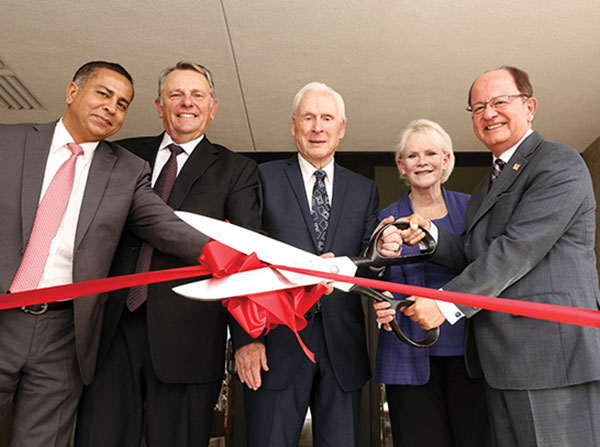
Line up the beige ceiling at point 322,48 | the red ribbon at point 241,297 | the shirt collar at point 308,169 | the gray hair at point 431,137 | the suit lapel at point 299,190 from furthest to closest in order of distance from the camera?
1. the beige ceiling at point 322,48
2. the gray hair at point 431,137
3. the shirt collar at point 308,169
4. the suit lapel at point 299,190
5. the red ribbon at point 241,297

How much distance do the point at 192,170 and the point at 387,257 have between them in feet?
2.47

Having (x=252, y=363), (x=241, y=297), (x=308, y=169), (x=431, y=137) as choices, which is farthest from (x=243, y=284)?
(x=431, y=137)

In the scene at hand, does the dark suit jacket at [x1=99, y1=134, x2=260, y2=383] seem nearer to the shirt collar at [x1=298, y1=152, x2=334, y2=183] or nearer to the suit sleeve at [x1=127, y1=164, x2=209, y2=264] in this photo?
the suit sleeve at [x1=127, y1=164, x2=209, y2=264]

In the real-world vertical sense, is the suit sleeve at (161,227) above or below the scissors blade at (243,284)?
above

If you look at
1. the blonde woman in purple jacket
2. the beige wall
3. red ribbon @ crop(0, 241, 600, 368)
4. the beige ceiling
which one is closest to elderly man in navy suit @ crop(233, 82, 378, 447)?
the blonde woman in purple jacket

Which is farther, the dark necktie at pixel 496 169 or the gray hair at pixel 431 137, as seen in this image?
the gray hair at pixel 431 137

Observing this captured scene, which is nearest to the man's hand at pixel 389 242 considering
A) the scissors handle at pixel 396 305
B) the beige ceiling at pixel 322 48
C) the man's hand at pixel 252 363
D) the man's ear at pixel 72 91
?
the scissors handle at pixel 396 305

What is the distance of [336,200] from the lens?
180cm

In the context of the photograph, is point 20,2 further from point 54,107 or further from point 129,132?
point 129,132

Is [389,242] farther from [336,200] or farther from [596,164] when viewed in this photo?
[596,164]

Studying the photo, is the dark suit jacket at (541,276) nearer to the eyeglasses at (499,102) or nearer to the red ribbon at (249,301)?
the eyeglasses at (499,102)

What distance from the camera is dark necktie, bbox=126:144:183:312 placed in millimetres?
1535

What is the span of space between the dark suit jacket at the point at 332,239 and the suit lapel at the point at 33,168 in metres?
0.72

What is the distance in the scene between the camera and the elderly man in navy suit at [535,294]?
1.24m
